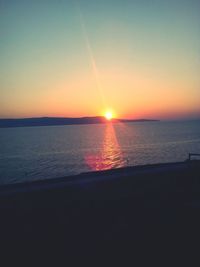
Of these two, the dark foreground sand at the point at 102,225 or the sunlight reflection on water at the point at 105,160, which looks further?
the sunlight reflection on water at the point at 105,160

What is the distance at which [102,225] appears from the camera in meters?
8.62

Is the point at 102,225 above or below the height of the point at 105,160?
above

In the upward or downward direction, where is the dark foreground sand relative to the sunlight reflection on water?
upward

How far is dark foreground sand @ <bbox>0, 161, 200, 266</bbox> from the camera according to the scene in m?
6.84

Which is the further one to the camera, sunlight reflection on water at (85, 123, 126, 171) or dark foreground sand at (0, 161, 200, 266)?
sunlight reflection on water at (85, 123, 126, 171)

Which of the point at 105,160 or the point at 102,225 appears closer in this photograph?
the point at 102,225

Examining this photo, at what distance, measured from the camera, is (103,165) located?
60.8m

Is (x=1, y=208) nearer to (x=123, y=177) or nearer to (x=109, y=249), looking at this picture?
(x=109, y=249)

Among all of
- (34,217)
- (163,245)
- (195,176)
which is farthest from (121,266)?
(195,176)

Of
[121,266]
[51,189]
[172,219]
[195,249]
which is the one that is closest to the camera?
[121,266]

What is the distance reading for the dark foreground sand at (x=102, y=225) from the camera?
684cm

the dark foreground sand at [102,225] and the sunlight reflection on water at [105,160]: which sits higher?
the dark foreground sand at [102,225]

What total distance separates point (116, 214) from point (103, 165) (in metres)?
51.6

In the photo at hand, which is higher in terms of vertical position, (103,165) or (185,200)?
(185,200)
